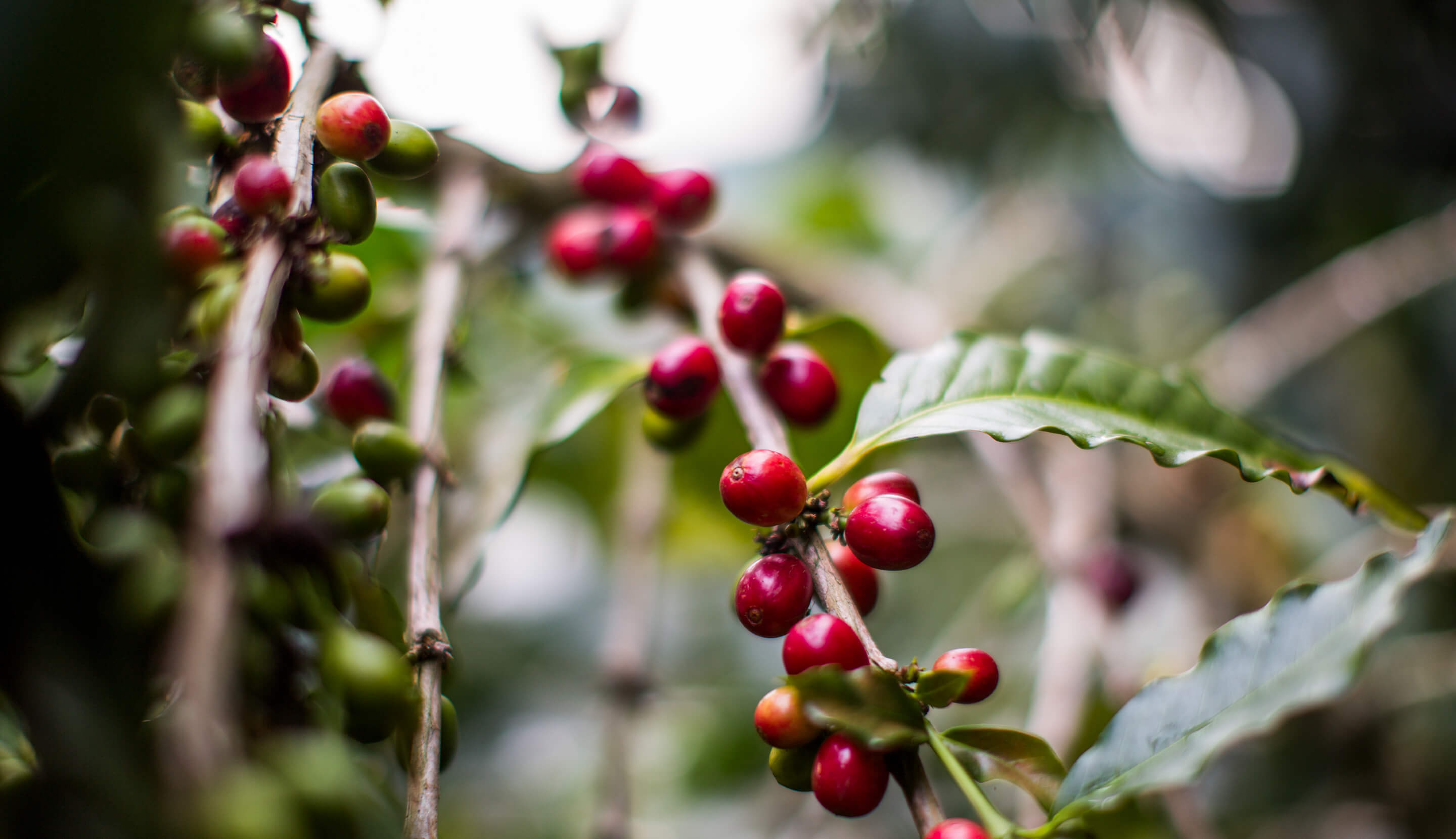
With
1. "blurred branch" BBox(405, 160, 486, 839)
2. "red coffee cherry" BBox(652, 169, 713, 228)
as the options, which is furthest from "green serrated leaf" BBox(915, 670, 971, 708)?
"red coffee cherry" BBox(652, 169, 713, 228)

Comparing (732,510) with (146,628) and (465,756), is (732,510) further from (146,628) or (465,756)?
(465,756)

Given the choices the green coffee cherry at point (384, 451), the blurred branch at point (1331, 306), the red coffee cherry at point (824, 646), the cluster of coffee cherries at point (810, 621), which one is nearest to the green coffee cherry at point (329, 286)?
the green coffee cherry at point (384, 451)

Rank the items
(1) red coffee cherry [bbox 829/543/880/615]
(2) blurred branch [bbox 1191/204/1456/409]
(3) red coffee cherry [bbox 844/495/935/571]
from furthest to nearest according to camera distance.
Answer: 1. (2) blurred branch [bbox 1191/204/1456/409]
2. (1) red coffee cherry [bbox 829/543/880/615]
3. (3) red coffee cherry [bbox 844/495/935/571]

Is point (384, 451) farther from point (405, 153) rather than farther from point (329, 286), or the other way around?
point (405, 153)

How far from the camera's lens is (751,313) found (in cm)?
91

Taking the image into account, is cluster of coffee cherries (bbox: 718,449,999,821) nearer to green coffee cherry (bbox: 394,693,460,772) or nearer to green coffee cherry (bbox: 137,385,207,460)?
green coffee cherry (bbox: 394,693,460,772)

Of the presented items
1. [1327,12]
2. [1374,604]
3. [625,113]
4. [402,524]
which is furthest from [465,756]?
[1327,12]

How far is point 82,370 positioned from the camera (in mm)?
465

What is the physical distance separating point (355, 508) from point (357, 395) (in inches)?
13.8

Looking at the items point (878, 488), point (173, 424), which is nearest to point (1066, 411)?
point (878, 488)

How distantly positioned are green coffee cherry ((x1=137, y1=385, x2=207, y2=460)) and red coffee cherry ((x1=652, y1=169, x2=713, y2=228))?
805 millimetres

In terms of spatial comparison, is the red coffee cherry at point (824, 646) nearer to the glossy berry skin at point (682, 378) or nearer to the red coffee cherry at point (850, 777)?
the red coffee cherry at point (850, 777)

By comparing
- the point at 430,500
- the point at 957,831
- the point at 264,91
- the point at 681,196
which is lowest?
the point at 957,831

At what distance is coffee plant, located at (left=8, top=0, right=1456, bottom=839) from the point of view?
0.45 metres
